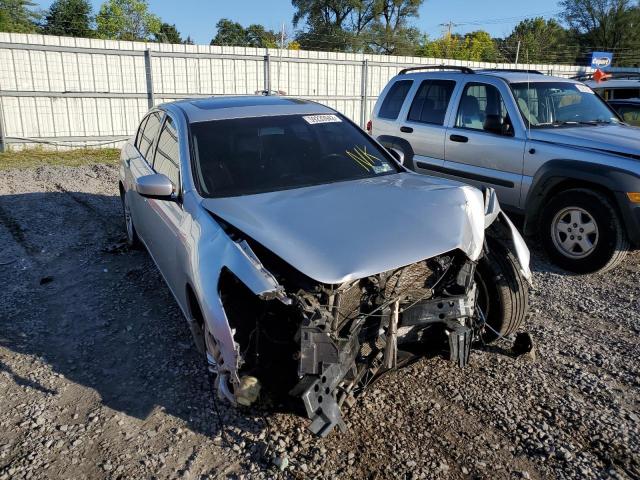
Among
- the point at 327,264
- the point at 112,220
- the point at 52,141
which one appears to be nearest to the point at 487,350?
the point at 327,264

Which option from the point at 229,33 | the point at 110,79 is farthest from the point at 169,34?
the point at 110,79

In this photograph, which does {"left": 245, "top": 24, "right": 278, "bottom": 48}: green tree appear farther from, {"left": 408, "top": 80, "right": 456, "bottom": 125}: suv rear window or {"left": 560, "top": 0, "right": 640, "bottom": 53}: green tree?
{"left": 408, "top": 80, "right": 456, "bottom": 125}: suv rear window

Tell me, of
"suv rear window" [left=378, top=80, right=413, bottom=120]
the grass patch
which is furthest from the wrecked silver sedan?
the grass patch

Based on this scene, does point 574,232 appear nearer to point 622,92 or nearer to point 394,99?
point 394,99

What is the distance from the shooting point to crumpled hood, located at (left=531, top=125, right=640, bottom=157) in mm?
5285

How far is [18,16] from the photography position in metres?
39.8

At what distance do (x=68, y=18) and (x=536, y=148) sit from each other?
157ft

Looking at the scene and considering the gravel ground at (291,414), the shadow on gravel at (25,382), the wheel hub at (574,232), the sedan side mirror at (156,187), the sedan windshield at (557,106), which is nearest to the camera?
the gravel ground at (291,414)

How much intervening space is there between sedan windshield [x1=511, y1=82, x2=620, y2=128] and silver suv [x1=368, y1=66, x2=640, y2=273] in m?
0.01

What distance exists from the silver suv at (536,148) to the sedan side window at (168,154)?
360 centimetres

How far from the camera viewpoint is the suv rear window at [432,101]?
696cm

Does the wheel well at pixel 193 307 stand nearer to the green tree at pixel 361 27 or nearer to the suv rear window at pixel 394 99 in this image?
the suv rear window at pixel 394 99

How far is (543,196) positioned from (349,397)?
3788 millimetres

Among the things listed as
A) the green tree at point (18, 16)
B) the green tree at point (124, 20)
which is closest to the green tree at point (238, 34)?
the green tree at point (124, 20)
